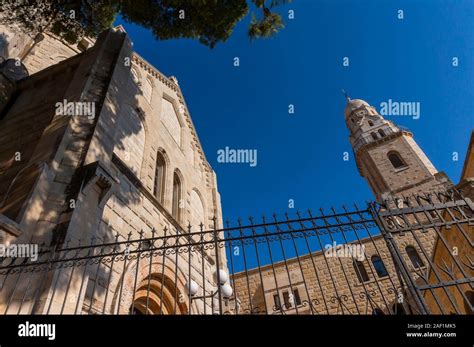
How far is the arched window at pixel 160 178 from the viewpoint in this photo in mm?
9672

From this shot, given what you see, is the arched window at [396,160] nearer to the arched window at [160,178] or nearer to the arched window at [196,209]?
the arched window at [196,209]

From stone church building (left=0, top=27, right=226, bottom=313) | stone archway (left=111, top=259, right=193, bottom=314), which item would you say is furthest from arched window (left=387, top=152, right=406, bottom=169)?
stone archway (left=111, top=259, right=193, bottom=314)

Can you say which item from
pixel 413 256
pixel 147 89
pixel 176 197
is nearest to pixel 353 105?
pixel 413 256

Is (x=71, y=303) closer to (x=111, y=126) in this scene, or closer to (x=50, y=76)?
(x=111, y=126)

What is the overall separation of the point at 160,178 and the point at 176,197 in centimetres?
99

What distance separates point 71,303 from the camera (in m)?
4.18

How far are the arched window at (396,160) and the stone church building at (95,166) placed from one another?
2217 centimetres

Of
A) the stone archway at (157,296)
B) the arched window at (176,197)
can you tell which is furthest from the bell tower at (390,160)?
the stone archway at (157,296)

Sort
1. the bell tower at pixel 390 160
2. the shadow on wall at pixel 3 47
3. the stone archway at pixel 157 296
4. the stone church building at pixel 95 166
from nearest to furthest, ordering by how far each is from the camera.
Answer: the stone church building at pixel 95 166 → the stone archway at pixel 157 296 → the shadow on wall at pixel 3 47 → the bell tower at pixel 390 160

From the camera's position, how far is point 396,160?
29781 millimetres

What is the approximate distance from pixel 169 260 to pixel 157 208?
1.65 m

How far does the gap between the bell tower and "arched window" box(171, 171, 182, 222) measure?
18699mm
